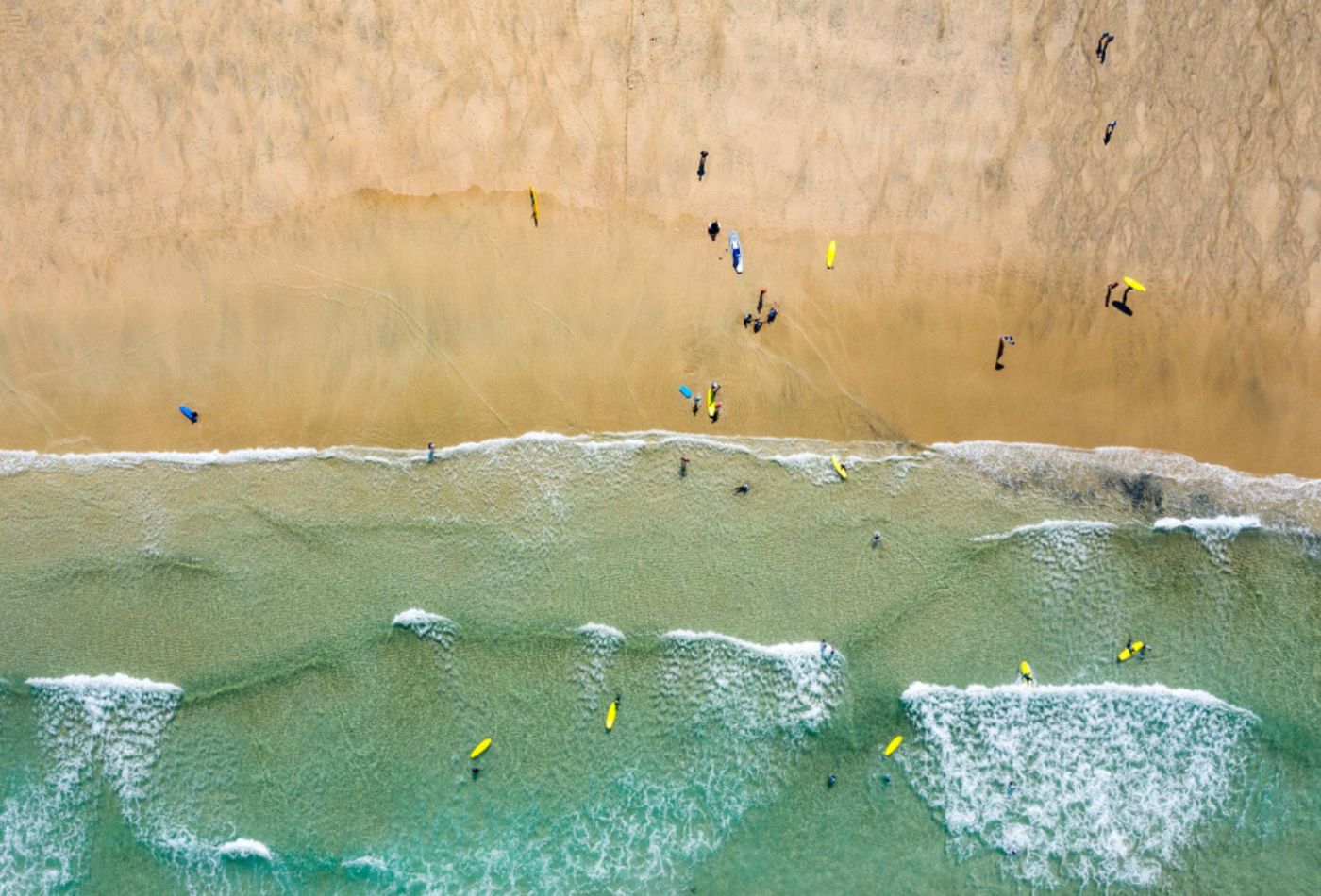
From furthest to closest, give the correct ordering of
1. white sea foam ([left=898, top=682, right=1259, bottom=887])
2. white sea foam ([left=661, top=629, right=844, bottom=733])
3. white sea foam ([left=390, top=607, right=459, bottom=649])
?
white sea foam ([left=390, top=607, right=459, bottom=649]) → white sea foam ([left=661, top=629, right=844, bottom=733]) → white sea foam ([left=898, top=682, right=1259, bottom=887])

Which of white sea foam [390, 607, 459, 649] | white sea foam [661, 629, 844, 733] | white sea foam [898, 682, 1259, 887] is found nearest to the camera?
white sea foam [898, 682, 1259, 887]

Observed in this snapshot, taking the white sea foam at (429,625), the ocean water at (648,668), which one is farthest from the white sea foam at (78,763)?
the white sea foam at (429,625)

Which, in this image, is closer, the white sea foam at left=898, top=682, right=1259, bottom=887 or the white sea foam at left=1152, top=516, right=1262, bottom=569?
the white sea foam at left=898, top=682, right=1259, bottom=887

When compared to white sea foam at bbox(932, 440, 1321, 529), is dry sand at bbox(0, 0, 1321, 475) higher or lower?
higher

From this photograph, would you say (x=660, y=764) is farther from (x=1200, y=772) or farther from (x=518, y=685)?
(x=1200, y=772)

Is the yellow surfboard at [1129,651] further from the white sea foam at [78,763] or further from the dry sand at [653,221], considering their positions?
the white sea foam at [78,763]

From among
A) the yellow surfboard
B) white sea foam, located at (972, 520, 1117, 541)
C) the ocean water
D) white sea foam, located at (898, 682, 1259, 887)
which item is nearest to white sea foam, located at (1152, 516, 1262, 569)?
the ocean water

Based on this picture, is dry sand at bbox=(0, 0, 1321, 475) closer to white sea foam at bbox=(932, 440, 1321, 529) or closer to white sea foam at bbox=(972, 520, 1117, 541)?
white sea foam at bbox=(932, 440, 1321, 529)
